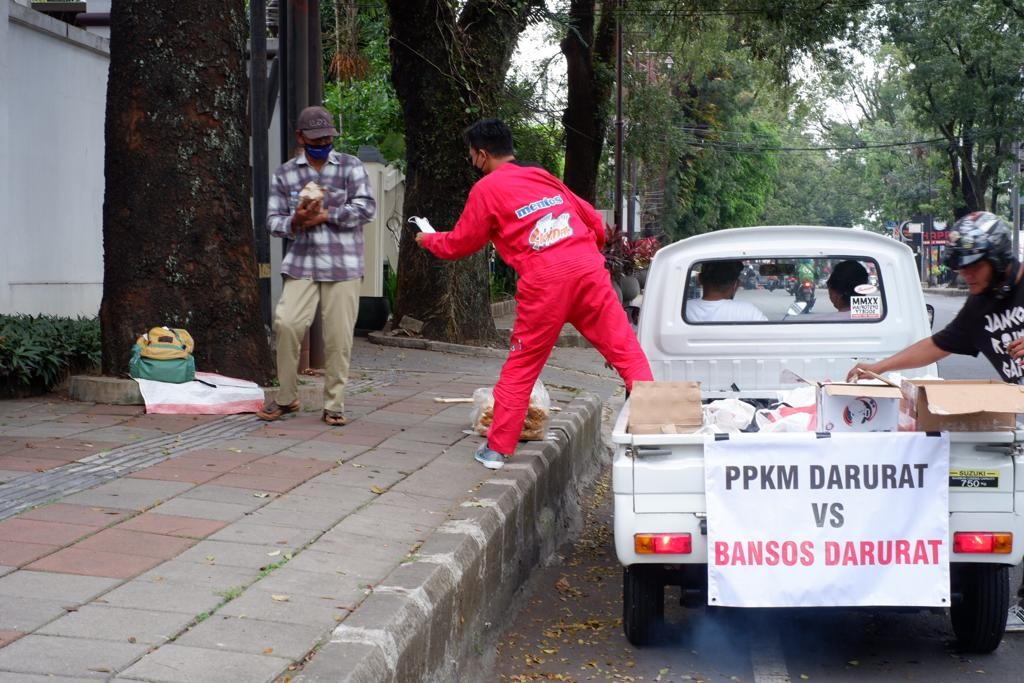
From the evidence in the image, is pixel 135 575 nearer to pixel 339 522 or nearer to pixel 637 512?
pixel 339 522

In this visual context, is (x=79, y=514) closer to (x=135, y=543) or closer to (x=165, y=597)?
(x=135, y=543)

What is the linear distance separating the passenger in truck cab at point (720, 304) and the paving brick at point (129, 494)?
9.41 ft

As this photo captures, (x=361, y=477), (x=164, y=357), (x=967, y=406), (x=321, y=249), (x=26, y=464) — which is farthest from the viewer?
(x=164, y=357)

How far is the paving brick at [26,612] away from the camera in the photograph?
142 inches

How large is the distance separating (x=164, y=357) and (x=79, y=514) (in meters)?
3.02

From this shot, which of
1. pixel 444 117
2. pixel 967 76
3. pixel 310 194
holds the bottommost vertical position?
pixel 310 194

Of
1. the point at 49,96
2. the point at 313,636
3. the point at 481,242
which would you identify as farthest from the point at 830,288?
the point at 49,96

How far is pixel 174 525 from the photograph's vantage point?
16.1 feet

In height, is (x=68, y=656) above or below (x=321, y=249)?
below

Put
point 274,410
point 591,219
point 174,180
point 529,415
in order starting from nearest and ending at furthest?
point 591,219 → point 529,415 → point 274,410 → point 174,180

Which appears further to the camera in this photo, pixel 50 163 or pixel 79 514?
pixel 50 163

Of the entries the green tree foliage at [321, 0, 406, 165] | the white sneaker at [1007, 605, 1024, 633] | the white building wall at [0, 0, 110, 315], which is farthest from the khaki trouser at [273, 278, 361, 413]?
the green tree foliage at [321, 0, 406, 165]

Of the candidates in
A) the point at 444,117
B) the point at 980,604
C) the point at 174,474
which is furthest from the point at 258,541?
the point at 444,117

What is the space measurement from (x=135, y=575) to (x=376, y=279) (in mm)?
12465
